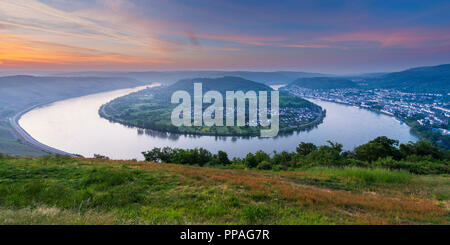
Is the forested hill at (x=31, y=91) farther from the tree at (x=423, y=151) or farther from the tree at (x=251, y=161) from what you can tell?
the tree at (x=423, y=151)

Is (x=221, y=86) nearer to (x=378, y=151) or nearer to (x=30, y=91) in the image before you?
(x=30, y=91)

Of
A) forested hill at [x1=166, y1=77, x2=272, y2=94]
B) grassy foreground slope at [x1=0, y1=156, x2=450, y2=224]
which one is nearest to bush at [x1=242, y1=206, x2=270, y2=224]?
grassy foreground slope at [x1=0, y1=156, x2=450, y2=224]


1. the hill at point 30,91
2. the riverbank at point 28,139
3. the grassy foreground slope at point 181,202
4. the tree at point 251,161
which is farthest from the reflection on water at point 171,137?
the grassy foreground slope at point 181,202

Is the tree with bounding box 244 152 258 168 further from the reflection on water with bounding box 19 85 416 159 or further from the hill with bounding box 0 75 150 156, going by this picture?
the hill with bounding box 0 75 150 156

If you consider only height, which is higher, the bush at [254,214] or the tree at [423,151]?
the bush at [254,214]

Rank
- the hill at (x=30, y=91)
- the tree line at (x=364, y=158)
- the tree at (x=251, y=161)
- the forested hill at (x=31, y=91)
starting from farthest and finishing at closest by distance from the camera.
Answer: the forested hill at (x=31, y=91), the hill at (x=30, y=91), the tree at (x=251, y=161), the tree line at (x=364, y=158)

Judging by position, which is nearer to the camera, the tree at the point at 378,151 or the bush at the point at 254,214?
the bush at the point at 254,214

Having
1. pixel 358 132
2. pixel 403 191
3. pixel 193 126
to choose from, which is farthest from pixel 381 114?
pixel 403 191
